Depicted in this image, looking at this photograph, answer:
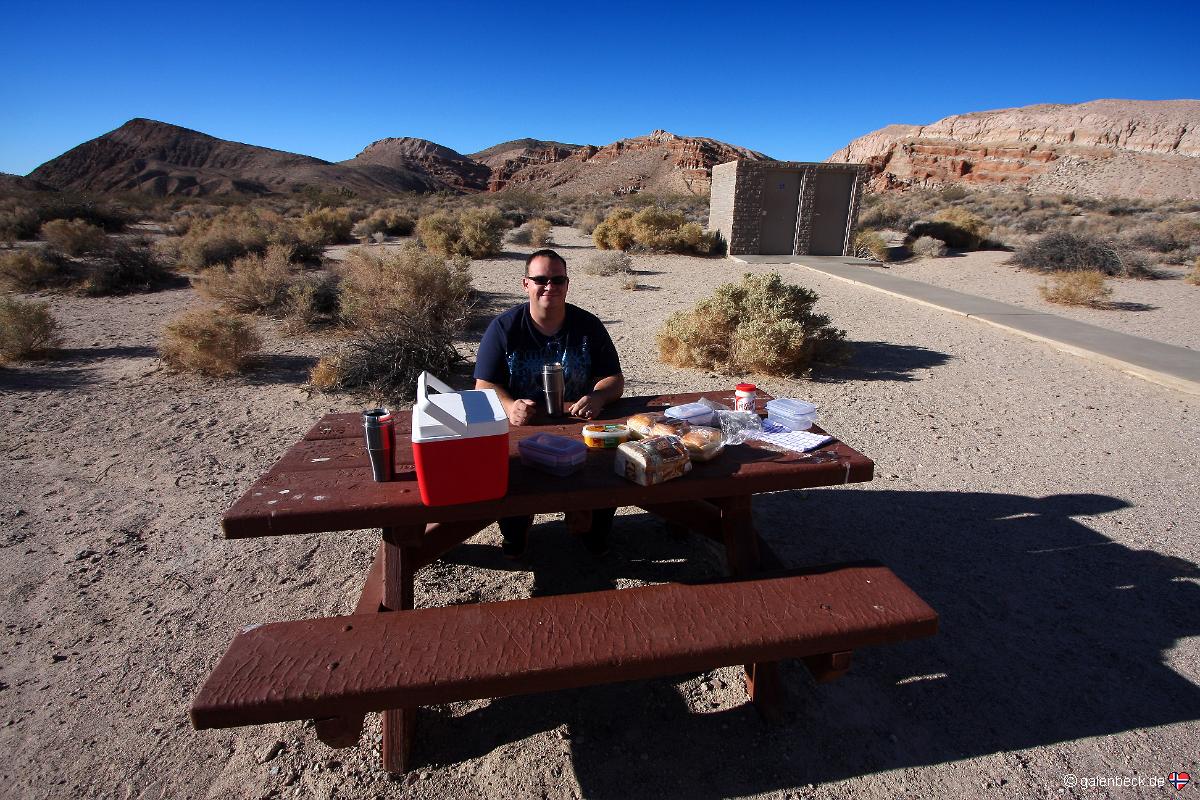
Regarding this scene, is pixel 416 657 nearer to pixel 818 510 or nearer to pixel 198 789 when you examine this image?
pixel 198 789

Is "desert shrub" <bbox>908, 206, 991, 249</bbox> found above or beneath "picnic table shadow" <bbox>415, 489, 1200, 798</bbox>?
above

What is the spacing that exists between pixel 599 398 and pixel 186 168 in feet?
266

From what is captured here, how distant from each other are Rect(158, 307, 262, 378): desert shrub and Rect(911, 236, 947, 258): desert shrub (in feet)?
55.3

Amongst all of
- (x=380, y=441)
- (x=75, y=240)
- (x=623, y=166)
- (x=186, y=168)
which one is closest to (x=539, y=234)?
(x=75, y=240)

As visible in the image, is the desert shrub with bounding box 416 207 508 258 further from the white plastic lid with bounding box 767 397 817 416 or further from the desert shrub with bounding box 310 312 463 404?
the white plastic lid with bounding box 767 397 817 416

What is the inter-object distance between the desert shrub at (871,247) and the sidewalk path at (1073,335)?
14.9 ft

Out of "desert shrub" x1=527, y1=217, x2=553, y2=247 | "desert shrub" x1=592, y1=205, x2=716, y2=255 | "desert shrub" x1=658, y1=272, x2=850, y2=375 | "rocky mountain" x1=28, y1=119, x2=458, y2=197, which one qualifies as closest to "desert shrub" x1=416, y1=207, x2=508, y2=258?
"desert shrub" x1=527, y1=217, x2=553, y2=247

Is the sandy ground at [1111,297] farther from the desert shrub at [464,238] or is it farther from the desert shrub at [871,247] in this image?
the desert shrub at [464,238]

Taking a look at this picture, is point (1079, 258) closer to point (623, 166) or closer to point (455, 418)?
point (455, 418)

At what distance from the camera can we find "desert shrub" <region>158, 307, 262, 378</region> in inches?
239

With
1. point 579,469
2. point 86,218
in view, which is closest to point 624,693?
point 579,469

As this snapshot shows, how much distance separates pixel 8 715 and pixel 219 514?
4.92 ft

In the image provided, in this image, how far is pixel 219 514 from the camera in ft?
11.7

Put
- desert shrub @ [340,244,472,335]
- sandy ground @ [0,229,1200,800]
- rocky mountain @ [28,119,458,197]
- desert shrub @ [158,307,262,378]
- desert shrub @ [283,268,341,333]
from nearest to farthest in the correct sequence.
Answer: sandy ground @ [0,229,1200,800] → desert shrub @ [158,307,262,378] → desert shrub @ [340,244,472,335] → desert shrub @ [283,268,341,333] → rocky mountain @ [28,119,458,197]
